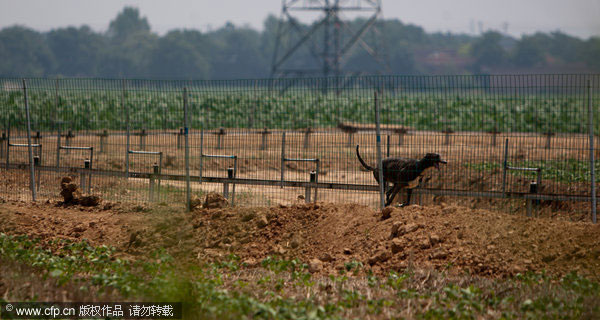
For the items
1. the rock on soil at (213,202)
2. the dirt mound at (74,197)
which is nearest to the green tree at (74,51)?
the dirt mound at (74,197)

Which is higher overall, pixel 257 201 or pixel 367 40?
pixel 367 40

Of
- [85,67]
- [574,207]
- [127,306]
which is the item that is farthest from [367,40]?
[127,306]

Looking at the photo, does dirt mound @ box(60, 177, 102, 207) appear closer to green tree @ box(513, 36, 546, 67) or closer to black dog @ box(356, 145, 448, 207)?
black dog @ box(356, 145, 448, 207)

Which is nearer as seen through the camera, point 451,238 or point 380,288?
point 380,288

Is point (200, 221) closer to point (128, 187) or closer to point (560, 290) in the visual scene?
point (128, 187)

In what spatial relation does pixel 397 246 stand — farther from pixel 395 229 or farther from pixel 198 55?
pixel 198 55

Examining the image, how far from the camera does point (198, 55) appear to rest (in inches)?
4513

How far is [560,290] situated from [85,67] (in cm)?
11315

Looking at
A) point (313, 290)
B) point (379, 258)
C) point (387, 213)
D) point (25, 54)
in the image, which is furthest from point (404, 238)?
point (25, 54)

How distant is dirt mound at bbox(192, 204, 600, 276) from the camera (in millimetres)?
8141

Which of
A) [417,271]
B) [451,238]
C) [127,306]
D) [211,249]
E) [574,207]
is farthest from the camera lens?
[574,207]

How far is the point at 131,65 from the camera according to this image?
113 meters

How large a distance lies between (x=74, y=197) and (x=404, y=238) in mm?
6436

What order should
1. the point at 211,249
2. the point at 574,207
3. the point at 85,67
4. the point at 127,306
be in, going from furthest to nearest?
the point at 85,67
the point at 574,207
the point at 211,249
the point at 127,306
